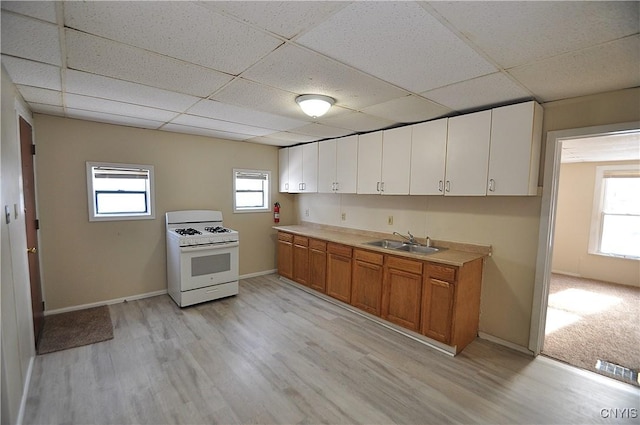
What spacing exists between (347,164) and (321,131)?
22.8 inches

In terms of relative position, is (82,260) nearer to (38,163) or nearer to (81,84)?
(38,163)

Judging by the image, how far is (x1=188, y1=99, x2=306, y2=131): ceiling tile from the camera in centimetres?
291

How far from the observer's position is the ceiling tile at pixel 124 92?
225 cm

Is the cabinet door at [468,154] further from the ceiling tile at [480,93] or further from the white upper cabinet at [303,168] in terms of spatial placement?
the white upper cabinet at [303,168]

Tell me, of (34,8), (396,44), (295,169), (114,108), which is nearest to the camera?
(34,8)

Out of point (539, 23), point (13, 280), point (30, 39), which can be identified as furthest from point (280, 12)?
point (13, 280)

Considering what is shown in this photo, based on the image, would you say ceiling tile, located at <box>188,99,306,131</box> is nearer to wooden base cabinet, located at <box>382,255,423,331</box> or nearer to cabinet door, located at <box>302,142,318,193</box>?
cabinet door, located at <box>302,142,318,193</box>

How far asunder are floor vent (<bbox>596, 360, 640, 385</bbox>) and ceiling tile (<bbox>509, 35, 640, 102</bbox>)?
7.74 ft

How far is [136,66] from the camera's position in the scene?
6.54ft

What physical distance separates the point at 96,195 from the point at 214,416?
3194 mm

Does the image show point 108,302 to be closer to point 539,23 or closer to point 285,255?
point 285,255

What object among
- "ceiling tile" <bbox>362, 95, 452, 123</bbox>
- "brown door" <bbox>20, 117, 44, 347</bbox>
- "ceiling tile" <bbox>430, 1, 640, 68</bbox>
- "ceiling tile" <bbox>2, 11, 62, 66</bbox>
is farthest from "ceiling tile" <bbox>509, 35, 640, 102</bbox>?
"brown door" <bbox>20, 117, 44, 347</bbox>

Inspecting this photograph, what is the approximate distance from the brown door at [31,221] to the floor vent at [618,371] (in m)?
5.20

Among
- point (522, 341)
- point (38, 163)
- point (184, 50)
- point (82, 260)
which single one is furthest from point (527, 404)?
point (38, 163)
